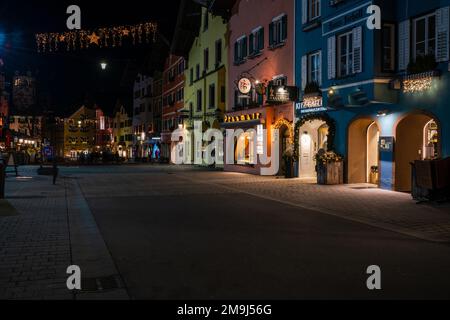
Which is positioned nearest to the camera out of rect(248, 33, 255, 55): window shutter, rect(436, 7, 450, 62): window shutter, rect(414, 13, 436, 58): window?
rect(436, 7, 450, 62): window shutter

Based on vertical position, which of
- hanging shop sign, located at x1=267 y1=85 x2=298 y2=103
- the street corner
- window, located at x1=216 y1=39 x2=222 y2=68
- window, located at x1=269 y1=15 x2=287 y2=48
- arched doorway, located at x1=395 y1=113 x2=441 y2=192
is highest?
window, located at x1=216 y1=39 x2=222 y2=68

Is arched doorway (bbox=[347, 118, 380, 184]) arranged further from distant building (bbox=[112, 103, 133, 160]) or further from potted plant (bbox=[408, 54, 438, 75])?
distant building (bbox=[112, 103, 133, 160])

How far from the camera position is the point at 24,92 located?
2856 centimetres

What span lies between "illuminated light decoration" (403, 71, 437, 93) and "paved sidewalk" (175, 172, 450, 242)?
3.26m

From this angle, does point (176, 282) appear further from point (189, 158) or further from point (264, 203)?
point (189, 158)

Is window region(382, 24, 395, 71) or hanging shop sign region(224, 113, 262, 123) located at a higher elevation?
window region(382, 24, 395, 71)

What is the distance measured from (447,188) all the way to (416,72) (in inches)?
160

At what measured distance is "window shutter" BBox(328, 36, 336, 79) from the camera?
18.6 metres

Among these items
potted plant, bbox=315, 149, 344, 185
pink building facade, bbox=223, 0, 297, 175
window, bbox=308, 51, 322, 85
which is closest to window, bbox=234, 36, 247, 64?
pink building facade, bbox=223, 0, 297, 175

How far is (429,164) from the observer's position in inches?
496

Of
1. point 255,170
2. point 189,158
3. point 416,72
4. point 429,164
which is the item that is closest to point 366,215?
point 429,164

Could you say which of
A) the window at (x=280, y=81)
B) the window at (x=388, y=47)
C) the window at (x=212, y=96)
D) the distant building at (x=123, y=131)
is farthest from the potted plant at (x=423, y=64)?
the distant building at (x=123, y=131)

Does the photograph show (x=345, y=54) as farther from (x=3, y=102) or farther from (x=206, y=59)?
(x=3, y=102)

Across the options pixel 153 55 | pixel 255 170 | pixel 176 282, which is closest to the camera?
pixel 176 282
